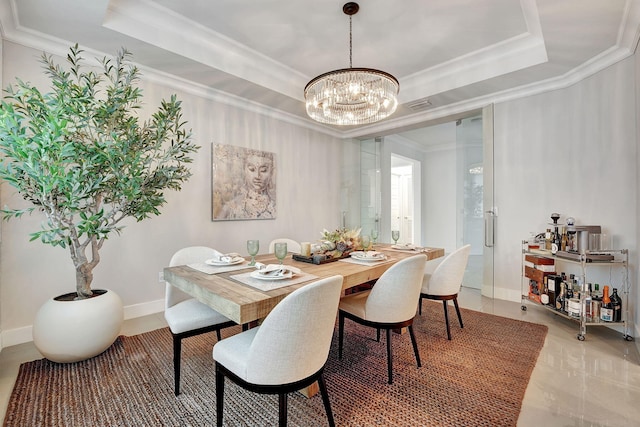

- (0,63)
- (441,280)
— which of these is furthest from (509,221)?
(0,63)

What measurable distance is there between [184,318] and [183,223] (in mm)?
1717

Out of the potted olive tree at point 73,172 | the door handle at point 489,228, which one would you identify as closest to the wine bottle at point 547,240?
the door handle at point 489,228

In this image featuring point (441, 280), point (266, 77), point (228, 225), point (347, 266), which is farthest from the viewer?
point (228, 225)

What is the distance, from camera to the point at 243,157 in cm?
373

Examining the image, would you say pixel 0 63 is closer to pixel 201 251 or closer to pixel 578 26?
pixel 201 251

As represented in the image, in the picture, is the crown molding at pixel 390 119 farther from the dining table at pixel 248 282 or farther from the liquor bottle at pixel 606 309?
the dining table at pixel 248 282

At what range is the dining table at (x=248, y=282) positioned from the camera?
1269 millimetres

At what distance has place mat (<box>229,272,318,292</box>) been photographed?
1466 millimetres

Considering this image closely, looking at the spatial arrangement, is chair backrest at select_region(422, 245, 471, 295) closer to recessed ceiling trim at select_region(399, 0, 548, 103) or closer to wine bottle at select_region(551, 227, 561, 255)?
wine bottle at select_region(551, 227, 561, 255)

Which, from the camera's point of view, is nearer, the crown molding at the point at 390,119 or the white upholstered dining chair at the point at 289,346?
the white upholstered dining chair at the point at 289,346

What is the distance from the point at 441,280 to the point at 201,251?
1935mm

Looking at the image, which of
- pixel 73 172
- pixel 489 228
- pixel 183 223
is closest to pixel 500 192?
pixel 489 228

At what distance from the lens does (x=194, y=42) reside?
2.74m

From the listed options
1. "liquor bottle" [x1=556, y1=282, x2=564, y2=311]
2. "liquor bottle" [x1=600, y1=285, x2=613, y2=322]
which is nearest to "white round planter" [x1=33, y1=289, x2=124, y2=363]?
"liquor bottle" [x1=556, y1=282, x2=564, y2=311]
